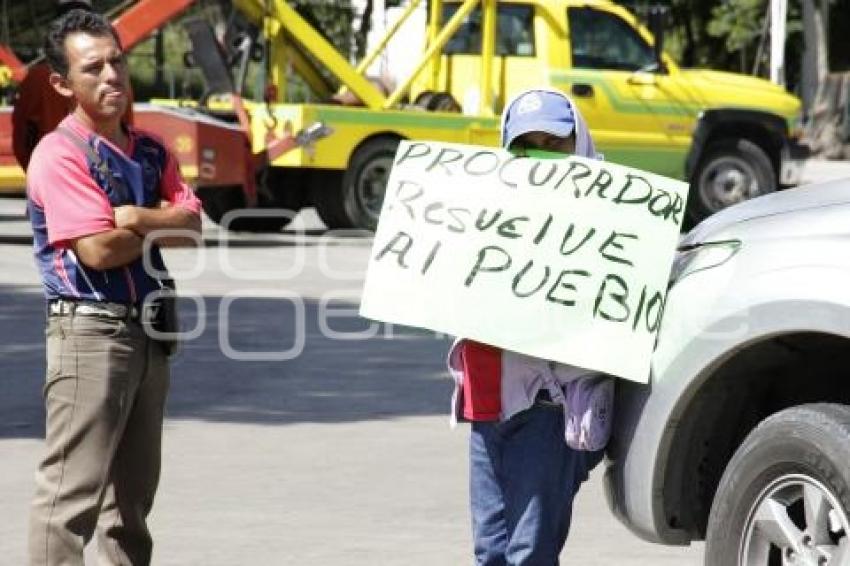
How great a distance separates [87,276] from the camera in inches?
217

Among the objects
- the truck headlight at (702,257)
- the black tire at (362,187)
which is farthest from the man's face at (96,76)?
the black tire at (362,187)

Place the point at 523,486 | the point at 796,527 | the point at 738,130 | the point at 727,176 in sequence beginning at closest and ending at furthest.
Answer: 1. the point at 796,527
2. the point at 523,486
3. the point at 727,176
4. the point at 738,130

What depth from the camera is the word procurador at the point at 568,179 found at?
5336 millimetres

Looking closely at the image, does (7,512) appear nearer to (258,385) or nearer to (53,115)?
(258,385)

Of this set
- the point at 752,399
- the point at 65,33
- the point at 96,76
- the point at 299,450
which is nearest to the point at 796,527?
the point at 752,399

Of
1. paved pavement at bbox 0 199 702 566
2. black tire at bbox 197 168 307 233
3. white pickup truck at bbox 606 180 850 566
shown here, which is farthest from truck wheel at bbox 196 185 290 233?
white pickup truck at bbox 606 180 850 566

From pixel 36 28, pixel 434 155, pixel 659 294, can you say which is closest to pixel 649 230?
pixel 659 294

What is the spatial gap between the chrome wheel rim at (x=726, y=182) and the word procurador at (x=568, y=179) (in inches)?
688

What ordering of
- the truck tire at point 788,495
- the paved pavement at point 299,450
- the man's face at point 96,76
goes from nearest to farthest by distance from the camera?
the truck tire at point 788,495
the man's face at point 96,76
the paved pavement at point 299,450

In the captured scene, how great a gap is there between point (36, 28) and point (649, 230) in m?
22.0

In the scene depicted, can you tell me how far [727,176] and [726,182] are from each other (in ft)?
0.22

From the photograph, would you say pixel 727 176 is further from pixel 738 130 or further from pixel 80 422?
pixel 80 422

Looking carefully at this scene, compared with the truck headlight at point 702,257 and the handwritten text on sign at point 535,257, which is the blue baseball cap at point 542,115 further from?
the truck headlight at point 702,257

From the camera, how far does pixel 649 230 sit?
210 inches
